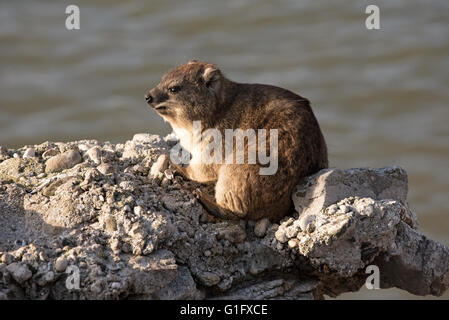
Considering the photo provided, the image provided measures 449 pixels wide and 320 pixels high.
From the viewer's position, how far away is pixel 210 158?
6332mm

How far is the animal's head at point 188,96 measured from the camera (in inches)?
262

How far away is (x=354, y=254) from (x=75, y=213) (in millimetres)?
2079

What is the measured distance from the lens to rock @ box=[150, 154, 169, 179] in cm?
602

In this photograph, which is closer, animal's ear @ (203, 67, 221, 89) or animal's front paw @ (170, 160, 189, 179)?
animal's front paw @ (170, 160, 189, 179)

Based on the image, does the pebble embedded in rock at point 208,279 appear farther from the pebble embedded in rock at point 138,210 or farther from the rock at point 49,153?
the rock at point 49,153

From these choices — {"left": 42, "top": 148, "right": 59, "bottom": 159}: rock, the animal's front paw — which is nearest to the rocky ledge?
the animal's front paw

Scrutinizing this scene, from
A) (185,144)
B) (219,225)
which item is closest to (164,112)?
(185,144)

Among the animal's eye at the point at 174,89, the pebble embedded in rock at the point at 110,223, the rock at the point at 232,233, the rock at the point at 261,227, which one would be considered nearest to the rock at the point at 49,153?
the animal's eye at the point at 174,89

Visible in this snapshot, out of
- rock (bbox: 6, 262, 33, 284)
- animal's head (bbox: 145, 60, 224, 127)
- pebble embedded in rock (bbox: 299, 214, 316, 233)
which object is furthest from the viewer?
animal's head (bbox: 145, 60, 224, 127)

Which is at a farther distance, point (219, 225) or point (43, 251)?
point (219, 225)

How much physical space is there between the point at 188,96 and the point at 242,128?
2.32 ft

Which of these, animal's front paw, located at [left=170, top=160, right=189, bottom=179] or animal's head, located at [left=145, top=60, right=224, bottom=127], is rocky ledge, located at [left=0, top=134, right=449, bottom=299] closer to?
animal's front paw, located at [left=170, top=160, right=189, bottom=179]

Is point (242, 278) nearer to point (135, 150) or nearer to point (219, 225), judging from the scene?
point (219, 225)

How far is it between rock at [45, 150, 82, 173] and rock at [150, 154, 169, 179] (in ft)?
2.20
